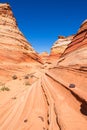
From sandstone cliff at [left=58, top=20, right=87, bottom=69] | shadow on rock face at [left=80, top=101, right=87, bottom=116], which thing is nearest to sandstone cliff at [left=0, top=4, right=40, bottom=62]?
sandstone cliff at [left=58, top=20, right=87, bottom=69]

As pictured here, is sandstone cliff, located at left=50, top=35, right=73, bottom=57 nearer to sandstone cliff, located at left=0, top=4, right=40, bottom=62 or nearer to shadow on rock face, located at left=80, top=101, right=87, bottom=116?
sandstone cliff, located at left=0, top=4, right=40, bottom=62

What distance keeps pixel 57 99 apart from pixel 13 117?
81.4 inches

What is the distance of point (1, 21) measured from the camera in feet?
94.6

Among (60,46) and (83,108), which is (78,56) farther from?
(60,46)

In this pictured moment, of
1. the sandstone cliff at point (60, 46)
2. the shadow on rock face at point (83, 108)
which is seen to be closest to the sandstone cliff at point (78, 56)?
the shadow on rock face at point (83, 108)

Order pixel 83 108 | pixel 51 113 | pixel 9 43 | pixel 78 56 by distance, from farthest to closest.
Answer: pixel 9 43
pixel 78 56
pixel 51 113
pixel 83 108

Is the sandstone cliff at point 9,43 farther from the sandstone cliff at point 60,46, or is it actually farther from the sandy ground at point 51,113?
the sandstone cliff at point 60,46

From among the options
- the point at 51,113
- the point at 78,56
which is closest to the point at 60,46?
the point at 78,56

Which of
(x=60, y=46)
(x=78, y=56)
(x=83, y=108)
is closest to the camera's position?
(x=83, y=108)

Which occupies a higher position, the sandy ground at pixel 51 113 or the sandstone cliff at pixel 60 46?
the sandstone cliff at pixel 60 46

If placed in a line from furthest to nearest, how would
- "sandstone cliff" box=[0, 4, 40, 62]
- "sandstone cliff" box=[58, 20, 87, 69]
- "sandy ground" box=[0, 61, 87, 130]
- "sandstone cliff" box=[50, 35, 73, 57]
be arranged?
"sandstone cliff" box=[50, 35, 73, 57], "sandstone cliff" box=[0, 4, 40, 62], "sandstone cliff" box=[58, 20, 87, 69], "sandy ground" box=[0, 61, 87, 130]

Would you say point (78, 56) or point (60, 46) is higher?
point (60, 46)

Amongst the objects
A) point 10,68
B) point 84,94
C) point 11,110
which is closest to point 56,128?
point 84,94

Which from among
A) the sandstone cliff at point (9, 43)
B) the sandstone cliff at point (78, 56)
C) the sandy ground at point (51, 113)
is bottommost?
the sandy ground at point (51, 113)
